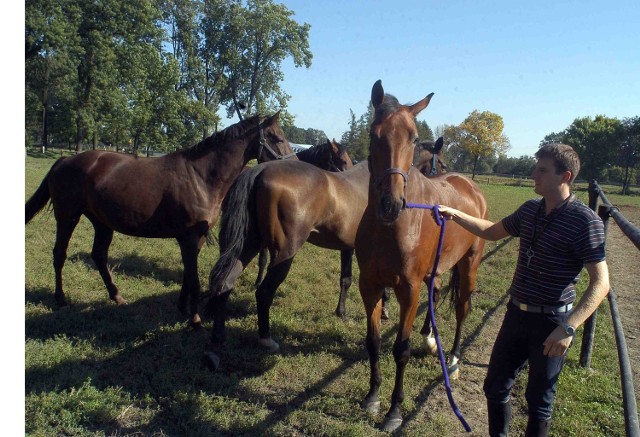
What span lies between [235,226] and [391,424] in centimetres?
231

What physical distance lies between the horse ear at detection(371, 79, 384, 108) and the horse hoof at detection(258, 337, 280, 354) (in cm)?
256

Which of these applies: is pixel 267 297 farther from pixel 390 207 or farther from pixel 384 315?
pixel 390 207

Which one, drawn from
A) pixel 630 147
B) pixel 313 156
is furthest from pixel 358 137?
pixel 630 147

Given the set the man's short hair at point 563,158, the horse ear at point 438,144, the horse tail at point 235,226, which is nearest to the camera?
the man's short hair at point 563,158

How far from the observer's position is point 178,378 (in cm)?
364

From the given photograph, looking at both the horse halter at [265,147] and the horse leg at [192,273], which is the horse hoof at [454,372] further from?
the horse halter at [265,147]

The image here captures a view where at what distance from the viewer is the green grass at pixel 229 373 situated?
3.09 metres

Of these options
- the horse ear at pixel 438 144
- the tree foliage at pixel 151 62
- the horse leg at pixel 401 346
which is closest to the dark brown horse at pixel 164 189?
the horse ear at pixel 438 144

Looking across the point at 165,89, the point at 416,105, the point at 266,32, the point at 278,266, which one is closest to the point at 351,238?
the point at 278,266

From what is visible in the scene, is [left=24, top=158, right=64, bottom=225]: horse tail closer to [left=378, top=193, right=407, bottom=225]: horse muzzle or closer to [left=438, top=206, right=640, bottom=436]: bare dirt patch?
[left=378, top=193, right=407, bottom=225]: horse muzzle

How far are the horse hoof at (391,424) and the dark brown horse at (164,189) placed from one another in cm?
242

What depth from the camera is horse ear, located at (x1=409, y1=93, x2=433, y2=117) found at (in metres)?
3.34
